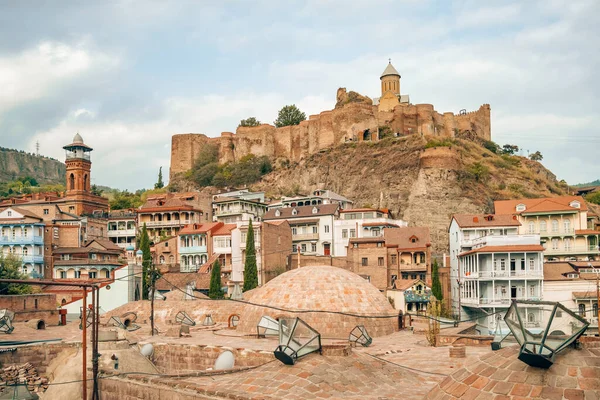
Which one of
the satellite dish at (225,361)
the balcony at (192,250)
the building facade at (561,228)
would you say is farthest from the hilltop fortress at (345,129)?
the satellite dish at (225,361)

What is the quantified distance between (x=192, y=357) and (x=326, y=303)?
23.6 ft

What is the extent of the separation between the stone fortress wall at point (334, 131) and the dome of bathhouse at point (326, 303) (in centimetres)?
5881

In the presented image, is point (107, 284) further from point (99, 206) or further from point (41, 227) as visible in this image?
point (99, 206)

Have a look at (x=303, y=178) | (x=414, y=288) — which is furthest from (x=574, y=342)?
(x=303, y=178)

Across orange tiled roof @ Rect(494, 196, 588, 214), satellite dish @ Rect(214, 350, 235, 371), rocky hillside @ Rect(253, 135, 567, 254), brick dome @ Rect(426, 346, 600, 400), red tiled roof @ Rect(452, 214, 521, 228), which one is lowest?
satellite dish @ Rect(214, 350, 235, 371)

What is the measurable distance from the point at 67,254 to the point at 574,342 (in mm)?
59094

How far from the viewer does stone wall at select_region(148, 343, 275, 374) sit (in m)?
25.9

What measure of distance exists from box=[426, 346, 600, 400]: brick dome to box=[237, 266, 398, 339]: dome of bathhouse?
2022 centimetres

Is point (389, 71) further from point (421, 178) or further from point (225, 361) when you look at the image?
point (225, 361)

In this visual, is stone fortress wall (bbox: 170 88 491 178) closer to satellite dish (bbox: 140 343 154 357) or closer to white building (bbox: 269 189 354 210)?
white building (bbox: 269 189 354 210)

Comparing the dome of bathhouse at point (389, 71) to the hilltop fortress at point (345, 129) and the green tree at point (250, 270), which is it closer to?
the hilltop fortress at point (345, 129)

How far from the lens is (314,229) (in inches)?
2598

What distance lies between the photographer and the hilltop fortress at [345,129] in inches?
3752

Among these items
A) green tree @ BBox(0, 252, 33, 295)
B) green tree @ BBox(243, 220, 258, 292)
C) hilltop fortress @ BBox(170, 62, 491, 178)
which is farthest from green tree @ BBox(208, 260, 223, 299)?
hilltop fortress @ BBox(170, 62, 491, 178)
